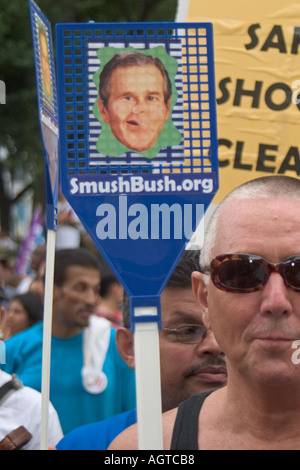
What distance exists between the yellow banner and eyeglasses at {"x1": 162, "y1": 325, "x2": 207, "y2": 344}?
1.71 feet

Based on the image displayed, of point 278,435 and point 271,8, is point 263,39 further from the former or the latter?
point 278,435

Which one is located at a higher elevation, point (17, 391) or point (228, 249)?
point (228, 249)

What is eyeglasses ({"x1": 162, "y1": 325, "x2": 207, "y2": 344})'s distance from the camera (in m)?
3.07

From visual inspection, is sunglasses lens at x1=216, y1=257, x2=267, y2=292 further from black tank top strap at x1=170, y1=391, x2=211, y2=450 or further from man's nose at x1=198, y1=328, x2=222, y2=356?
man's nose at x1=198, y1=328, x2=222, y2=356

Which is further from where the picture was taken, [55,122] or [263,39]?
[263,39]

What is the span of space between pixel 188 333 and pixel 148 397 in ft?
3.94

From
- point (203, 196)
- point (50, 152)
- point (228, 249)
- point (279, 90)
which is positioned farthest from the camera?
point (279, 90)

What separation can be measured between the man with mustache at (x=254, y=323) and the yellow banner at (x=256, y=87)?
1114 millimetres

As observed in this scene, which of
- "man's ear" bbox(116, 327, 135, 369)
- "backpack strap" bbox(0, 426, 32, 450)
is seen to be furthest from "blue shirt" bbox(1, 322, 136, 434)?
"man's ear" bbox(116, 327, 135, 369)

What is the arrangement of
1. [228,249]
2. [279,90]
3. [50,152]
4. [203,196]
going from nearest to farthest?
[203,196] < [228,249] < [50,152] < [279,90]

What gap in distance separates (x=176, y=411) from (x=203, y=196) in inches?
22.4

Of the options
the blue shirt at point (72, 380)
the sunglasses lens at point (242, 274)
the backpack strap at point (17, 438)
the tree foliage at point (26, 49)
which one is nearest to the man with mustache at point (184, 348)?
the backpack strap at point (17, 438)
